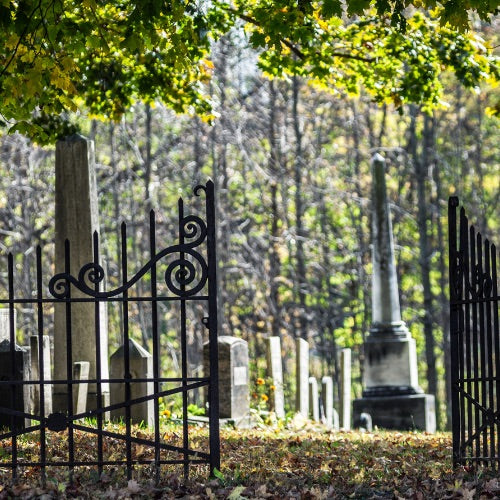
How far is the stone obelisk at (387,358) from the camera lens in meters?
16.2

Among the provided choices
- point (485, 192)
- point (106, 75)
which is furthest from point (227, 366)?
point (485, 192)

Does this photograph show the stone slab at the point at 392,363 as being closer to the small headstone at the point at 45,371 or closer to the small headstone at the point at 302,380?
the small headstone at the point at 302,380

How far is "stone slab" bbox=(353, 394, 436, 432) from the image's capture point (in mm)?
16094

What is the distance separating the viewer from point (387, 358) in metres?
16.4

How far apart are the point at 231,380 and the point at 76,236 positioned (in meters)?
2.76

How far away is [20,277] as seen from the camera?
25.3 meters

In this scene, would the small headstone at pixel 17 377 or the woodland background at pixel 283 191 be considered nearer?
the small headstone at pixel 17 377

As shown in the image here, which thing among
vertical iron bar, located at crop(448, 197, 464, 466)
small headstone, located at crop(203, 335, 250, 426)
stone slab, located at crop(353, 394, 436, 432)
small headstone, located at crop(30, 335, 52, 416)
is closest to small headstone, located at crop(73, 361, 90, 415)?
small headstone, located at crop(30, 335, 52, 416)

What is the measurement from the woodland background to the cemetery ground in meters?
13.4

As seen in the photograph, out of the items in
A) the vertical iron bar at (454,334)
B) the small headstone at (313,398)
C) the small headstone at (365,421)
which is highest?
the vertical iron bar at (454,334)

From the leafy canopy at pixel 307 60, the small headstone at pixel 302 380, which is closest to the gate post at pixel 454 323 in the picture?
the leafy canopy at pixel 307 60

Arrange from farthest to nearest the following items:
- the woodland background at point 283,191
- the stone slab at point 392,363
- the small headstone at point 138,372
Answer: the woodland background at point 283,191
the stone slab at point 392,363
the small headstone at point 138,372

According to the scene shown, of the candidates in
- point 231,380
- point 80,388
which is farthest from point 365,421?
point 80,388

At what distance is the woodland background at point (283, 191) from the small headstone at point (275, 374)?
8.29m
